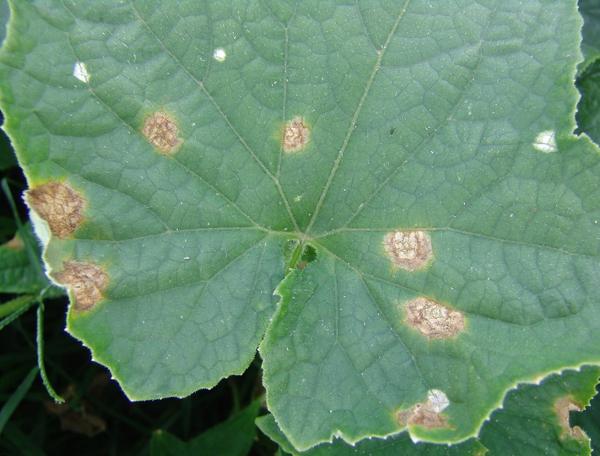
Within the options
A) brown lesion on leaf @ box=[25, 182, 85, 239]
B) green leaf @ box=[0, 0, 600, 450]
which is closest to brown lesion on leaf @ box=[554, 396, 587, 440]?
green leaf @ box=[0, 0, 600, 450]

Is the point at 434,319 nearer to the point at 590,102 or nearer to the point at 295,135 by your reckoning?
the point at 295,135

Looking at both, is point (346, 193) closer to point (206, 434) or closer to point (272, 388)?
point (272, 388)

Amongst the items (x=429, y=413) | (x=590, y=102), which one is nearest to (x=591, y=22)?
(x=590, y=102)

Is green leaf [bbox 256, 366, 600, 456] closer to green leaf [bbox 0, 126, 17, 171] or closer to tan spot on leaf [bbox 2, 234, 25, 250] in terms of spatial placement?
tan spot on leaf [bbox 2, 234, 25, 250]

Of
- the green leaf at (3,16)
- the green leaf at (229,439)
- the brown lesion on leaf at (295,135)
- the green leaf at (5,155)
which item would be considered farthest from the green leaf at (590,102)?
the green leaf at (5,155)

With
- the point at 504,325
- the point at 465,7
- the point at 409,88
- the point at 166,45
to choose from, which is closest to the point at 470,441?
the point at 504,325

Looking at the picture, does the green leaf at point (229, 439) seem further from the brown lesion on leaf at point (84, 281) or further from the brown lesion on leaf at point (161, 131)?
the brown lesion on leaf at point (161, 131)
